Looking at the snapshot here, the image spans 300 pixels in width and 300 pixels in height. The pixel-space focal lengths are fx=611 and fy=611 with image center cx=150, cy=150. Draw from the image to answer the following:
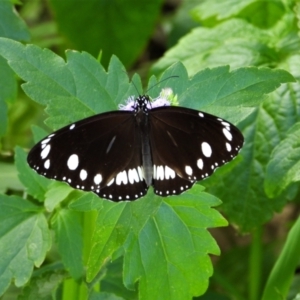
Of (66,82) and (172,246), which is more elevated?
(66,82)

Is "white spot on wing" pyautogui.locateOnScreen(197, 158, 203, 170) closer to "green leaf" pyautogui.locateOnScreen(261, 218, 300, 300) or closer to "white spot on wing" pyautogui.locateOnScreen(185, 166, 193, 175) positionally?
"white spot on wing" pyautogui.locateOnScreen(185, 166, 193, 175)

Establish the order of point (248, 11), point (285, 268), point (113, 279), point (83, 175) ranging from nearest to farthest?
point (83, 175) → point (285, 268) → point (113, 279) → point (248, 11)

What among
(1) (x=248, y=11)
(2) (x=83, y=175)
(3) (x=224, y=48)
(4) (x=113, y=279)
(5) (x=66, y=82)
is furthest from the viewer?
(1) (x=248, y=11)

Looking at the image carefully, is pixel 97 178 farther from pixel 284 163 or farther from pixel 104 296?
pixel 284 163

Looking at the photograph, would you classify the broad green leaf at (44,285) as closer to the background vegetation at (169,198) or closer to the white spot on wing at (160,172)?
the background vegetation at (169,198)

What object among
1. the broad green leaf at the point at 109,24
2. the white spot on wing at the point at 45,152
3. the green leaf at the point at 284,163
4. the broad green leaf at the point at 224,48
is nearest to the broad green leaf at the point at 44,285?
the white spot on wing at the point at 45,152

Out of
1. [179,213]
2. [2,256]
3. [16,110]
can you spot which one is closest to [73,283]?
[2,256]

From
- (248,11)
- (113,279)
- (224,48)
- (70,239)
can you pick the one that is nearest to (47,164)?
(70,239)
